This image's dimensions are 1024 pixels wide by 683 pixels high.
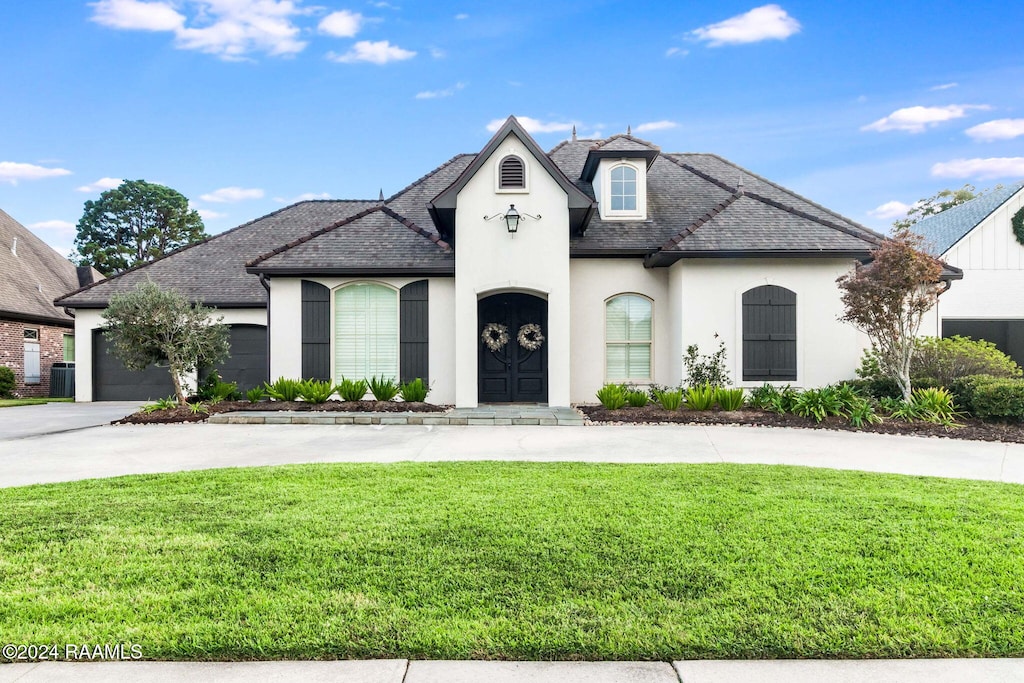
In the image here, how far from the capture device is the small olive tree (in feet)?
37.3

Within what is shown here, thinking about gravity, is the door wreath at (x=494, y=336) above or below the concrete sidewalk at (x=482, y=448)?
above

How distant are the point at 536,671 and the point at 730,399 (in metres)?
9.25

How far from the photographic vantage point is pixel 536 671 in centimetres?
255

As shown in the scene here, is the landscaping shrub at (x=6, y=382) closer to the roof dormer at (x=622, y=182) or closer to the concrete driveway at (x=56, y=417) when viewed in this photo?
the concrete driveway at (x=56, y=417)

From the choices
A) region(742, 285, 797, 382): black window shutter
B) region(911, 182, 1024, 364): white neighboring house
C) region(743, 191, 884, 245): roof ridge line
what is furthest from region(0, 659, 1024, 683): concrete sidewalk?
Result: region(911, 182, 1024, 364): white neighboring house

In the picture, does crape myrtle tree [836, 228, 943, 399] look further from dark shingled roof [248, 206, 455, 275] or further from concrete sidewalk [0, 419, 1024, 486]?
dark shingled roof [248, 206, 455, 275]

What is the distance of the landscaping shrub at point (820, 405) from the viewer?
10.2 m

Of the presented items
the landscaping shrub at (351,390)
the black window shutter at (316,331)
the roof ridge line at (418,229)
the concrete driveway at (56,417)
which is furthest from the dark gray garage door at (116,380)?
the roof ridge line at (418,229)

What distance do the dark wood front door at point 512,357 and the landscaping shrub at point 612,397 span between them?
7.02ft

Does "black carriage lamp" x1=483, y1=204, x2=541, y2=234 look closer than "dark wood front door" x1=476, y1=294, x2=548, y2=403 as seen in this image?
Yes

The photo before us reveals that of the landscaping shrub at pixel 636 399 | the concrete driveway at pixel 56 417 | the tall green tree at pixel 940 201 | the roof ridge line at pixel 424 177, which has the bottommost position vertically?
the concrete driveway at pixel 56 417

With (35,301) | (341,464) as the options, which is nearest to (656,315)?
(341,464)

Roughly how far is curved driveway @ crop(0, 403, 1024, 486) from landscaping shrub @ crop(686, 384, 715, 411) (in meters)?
1.11

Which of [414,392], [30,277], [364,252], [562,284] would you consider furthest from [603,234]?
[30,277]
